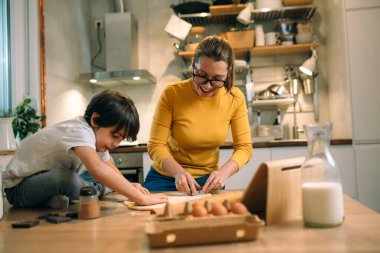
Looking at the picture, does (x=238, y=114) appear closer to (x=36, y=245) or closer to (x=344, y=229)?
(x=344, y=229)

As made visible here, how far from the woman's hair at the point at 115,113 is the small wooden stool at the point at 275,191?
58cm

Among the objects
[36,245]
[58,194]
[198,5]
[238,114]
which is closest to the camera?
[36,245]

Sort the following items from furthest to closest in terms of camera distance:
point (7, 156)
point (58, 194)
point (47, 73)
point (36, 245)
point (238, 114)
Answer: point (47, 73), point (7, 156), point (238, 114), point (58, 194), point (36, 245)

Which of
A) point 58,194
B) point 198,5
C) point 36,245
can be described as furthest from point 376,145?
point 36,245

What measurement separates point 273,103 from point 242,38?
59 centimetres

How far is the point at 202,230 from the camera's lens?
64 cm

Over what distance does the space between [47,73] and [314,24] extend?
227 centimetres

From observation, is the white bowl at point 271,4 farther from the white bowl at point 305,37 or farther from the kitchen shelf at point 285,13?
the white bowl at point 305,37

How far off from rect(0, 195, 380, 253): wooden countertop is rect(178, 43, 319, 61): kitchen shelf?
2.11 m

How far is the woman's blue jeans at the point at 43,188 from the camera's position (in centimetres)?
116

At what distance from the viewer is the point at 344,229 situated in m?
0.73

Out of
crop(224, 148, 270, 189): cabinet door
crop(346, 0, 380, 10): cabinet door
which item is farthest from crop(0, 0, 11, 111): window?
crop(346, 0, 380, 10): cabinet door

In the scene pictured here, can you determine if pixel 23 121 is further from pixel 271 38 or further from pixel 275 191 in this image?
pixel 275 191

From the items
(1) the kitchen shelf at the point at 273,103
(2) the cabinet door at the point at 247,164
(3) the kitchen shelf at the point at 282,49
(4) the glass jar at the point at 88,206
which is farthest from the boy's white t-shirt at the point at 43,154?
(3) the kitchen shelf at the point at 282,49
